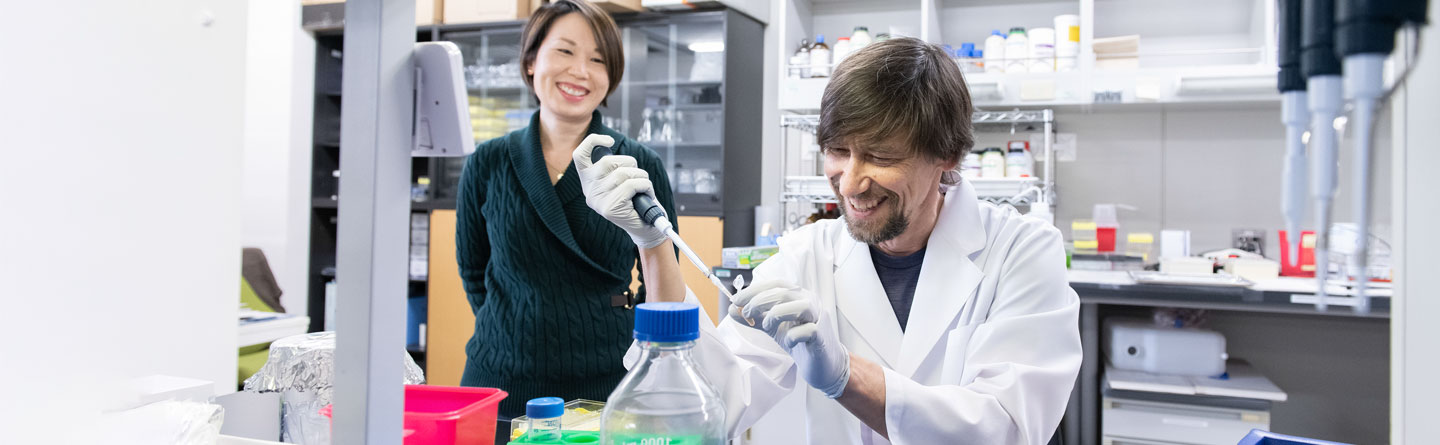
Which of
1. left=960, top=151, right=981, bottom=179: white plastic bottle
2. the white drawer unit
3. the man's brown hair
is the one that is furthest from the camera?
left=960, top=151, right=981, bottom=179: white plastic bottle

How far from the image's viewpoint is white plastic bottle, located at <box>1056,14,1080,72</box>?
10.3 feet

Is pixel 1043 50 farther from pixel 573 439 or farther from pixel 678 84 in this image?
pixel 573 439

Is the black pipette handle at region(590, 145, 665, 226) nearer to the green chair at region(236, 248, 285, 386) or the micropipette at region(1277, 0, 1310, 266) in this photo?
the micropipette at region(1277, 0, 1310, 266)

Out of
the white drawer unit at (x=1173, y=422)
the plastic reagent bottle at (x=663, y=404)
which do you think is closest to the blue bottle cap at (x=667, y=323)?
the plastic reagent bottle at (x=663, y=404)

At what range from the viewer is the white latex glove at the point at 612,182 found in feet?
3.39

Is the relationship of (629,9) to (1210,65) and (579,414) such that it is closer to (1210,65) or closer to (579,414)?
(1210,65)

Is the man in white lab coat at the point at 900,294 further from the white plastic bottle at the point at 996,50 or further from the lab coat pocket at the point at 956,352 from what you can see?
the white plastic bottle at the point at 996,50

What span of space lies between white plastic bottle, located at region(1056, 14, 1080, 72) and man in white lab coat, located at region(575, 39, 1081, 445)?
2.08 metres

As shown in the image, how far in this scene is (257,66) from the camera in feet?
13.6

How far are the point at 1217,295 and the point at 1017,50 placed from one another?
122 cm

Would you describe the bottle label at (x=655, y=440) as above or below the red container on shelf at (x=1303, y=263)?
below

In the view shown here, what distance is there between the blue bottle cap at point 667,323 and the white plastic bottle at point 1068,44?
2869mm

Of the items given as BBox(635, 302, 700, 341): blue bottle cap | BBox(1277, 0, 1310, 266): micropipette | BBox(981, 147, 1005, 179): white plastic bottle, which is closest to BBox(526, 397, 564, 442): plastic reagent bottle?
BBox(635, 302, 700, 341): blue bottle cap

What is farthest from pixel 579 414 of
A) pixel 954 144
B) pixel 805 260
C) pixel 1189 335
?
pixel 1189 335
